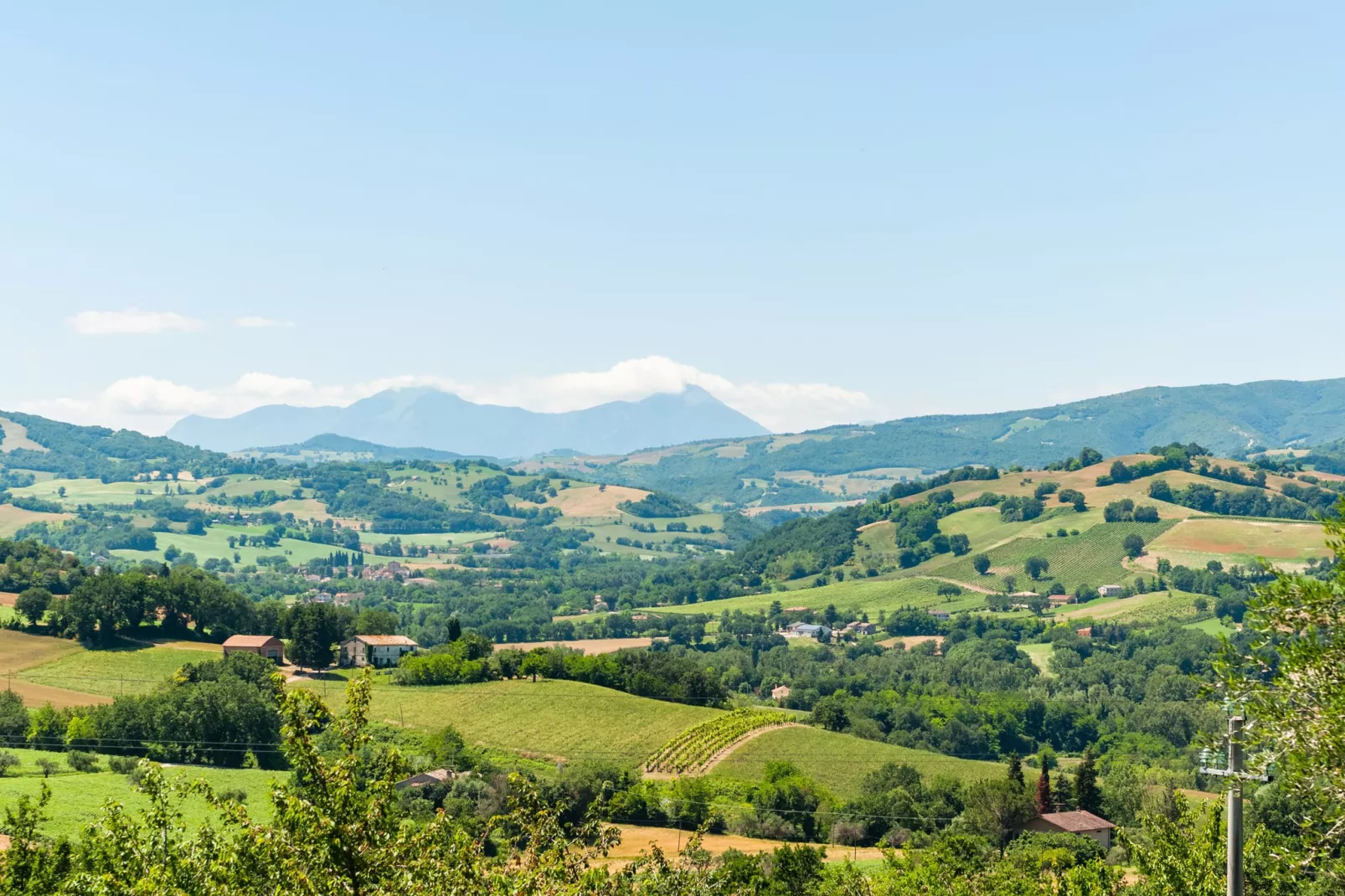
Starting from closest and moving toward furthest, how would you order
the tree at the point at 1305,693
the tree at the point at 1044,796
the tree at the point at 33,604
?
the tree at the point at 1305,693
the tree at the point at 1044,796
the tree at the point at 33,604

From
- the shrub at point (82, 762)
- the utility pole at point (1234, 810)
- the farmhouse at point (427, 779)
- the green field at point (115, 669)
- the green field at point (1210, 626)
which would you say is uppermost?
the utility pole at point (1234, 810)

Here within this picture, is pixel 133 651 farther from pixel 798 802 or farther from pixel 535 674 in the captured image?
pixel 798 802

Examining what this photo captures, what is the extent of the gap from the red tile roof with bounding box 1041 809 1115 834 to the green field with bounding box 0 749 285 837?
176ft

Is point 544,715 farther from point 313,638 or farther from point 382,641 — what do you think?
point 382,641

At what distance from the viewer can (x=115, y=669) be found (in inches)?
4540

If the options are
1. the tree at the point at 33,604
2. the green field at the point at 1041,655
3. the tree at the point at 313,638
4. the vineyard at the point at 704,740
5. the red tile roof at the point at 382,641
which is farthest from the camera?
the green field at the point at 1041,655

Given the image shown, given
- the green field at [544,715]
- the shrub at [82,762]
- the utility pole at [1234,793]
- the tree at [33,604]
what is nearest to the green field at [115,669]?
the tree at [33,604]

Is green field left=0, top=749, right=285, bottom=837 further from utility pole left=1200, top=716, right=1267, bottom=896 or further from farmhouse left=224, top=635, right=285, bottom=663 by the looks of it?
utility pole left=1200, top=716, right=1267, bottom=896

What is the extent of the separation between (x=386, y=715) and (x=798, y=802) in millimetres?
41037

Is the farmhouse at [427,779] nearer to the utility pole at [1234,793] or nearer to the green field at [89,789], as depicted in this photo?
the green field at [89,789]

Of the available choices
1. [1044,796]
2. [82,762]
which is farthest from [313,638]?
[1044,796]

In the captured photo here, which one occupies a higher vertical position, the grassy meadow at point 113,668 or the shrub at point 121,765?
the grassy meadow at point 113,668

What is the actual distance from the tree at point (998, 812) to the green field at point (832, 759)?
42.8 ft

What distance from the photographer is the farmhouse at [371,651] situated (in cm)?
13738
